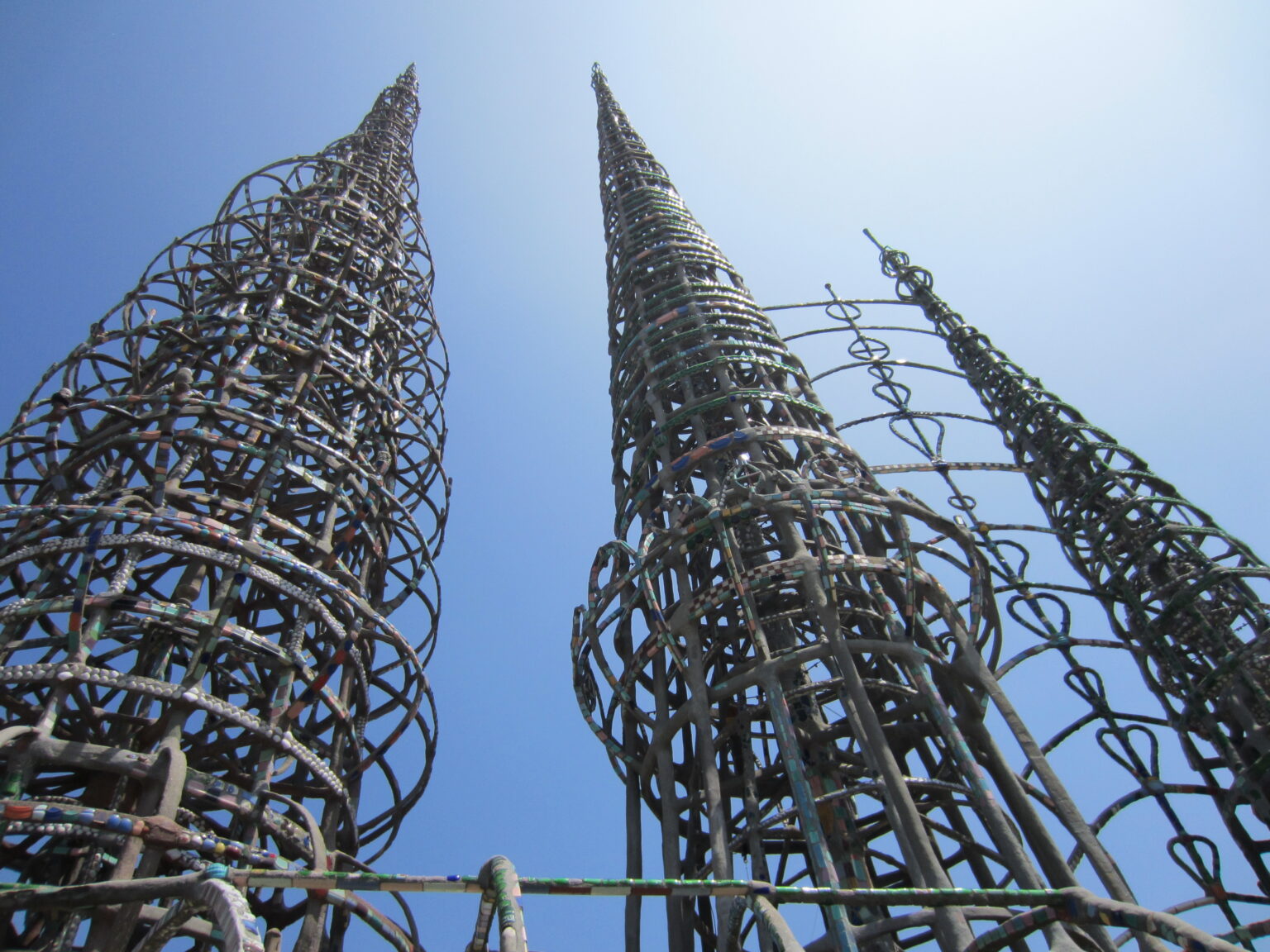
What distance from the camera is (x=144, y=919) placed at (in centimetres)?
1026

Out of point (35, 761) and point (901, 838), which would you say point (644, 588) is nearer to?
point (901, 838)

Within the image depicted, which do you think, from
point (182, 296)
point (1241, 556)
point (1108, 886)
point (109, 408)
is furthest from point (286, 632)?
point (1241, 556)

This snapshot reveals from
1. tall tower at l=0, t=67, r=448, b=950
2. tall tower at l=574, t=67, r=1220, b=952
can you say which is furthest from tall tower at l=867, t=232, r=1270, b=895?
tall tower at l=0, t=67, r=448, b=950

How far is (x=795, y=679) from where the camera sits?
50.2 feet

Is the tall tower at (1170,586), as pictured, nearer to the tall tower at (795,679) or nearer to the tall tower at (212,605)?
the tall tower at (795,679)

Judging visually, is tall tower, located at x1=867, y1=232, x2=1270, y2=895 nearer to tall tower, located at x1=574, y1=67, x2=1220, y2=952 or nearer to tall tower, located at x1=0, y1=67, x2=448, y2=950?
tall tower, located at x1=574, y1=67, x2=1220, y2=952

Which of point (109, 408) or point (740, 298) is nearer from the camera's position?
point (109, 408)

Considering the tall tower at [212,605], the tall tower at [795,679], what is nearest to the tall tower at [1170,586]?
the tall tower at [795,679]

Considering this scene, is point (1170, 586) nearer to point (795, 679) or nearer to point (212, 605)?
point (795, 679)

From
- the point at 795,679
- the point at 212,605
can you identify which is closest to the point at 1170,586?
the point at 795,679

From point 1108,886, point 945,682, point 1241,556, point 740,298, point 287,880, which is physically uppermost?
point 740,298

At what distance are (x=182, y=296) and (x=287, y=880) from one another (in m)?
18.5

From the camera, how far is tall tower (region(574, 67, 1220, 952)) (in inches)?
385

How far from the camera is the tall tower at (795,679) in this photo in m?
9.79
